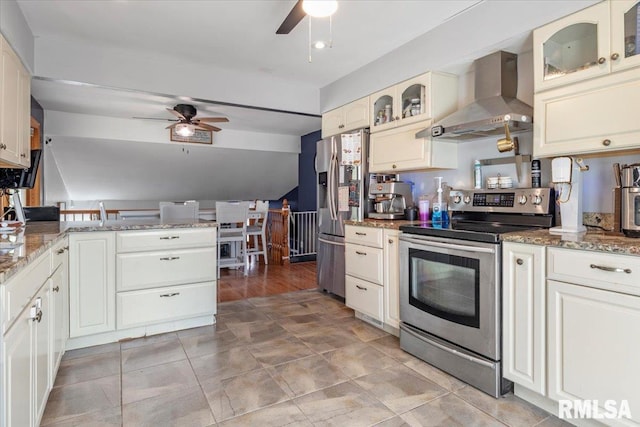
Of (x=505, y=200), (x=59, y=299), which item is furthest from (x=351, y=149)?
(x=59, y=299)

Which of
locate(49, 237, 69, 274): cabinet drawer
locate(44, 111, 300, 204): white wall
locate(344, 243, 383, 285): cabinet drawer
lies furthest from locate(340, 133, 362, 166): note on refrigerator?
locate(44, 111, 300, 204): white wall

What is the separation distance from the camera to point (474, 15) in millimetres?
2473

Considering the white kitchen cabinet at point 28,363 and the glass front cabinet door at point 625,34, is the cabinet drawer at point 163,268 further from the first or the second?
the glass front cabinet door at point 625,34

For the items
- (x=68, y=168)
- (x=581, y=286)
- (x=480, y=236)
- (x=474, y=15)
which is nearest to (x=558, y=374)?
(x=581, y=286)

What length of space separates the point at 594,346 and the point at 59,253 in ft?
9.33

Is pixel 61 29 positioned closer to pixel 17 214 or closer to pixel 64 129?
pixel 17 214

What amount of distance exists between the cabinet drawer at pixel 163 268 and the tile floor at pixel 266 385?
1.40ft

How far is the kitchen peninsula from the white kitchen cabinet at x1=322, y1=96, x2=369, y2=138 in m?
1.73

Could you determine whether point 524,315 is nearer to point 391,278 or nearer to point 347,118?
point 391,278

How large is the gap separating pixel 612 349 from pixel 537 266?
17.1 inches

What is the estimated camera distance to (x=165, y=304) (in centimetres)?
281

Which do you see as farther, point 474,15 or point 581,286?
point 474,15

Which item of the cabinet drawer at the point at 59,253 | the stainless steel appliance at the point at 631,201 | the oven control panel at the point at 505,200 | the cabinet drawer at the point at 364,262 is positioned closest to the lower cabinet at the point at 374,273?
the cabinet drawer at the point at 364,262

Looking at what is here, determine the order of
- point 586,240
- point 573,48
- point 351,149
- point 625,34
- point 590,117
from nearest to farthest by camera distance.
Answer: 1. point 586,240
2. point 625,34
3. point 590,117
4. point 573,48
5. point 351,149
